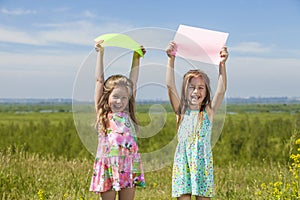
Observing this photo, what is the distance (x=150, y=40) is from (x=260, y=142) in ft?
51.7

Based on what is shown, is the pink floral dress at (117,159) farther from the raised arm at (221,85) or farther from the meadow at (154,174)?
the raised arm at (221,85)

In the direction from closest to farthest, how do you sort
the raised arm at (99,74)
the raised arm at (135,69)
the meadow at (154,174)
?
the raised arm at (99,74), the raised arm at (135,69), the meadow at (154,174)

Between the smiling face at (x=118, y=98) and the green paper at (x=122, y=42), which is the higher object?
the green paper at (x=122, y=42)

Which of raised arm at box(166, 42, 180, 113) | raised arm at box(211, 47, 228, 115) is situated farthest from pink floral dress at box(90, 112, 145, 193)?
raised arm at box(211, 47, 228, 115)

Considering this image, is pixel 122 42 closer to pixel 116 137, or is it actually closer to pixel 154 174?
pixel 116 137

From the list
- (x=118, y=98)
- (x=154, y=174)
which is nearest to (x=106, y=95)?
(x=118, y=98)

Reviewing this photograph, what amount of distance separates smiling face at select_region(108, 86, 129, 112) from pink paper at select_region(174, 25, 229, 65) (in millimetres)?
658

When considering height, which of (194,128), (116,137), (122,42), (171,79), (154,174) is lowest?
(154,174)

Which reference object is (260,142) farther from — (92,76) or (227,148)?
(92,76)

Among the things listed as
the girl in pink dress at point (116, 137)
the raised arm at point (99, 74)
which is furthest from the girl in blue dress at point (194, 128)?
the raised arm at point (99, 74)

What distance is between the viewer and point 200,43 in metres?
4.61

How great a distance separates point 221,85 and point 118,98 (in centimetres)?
105

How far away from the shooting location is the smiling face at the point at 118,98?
4.50 m

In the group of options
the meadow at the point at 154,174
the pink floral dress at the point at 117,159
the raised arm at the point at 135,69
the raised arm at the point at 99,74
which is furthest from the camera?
the meadow at the point at 154,174
